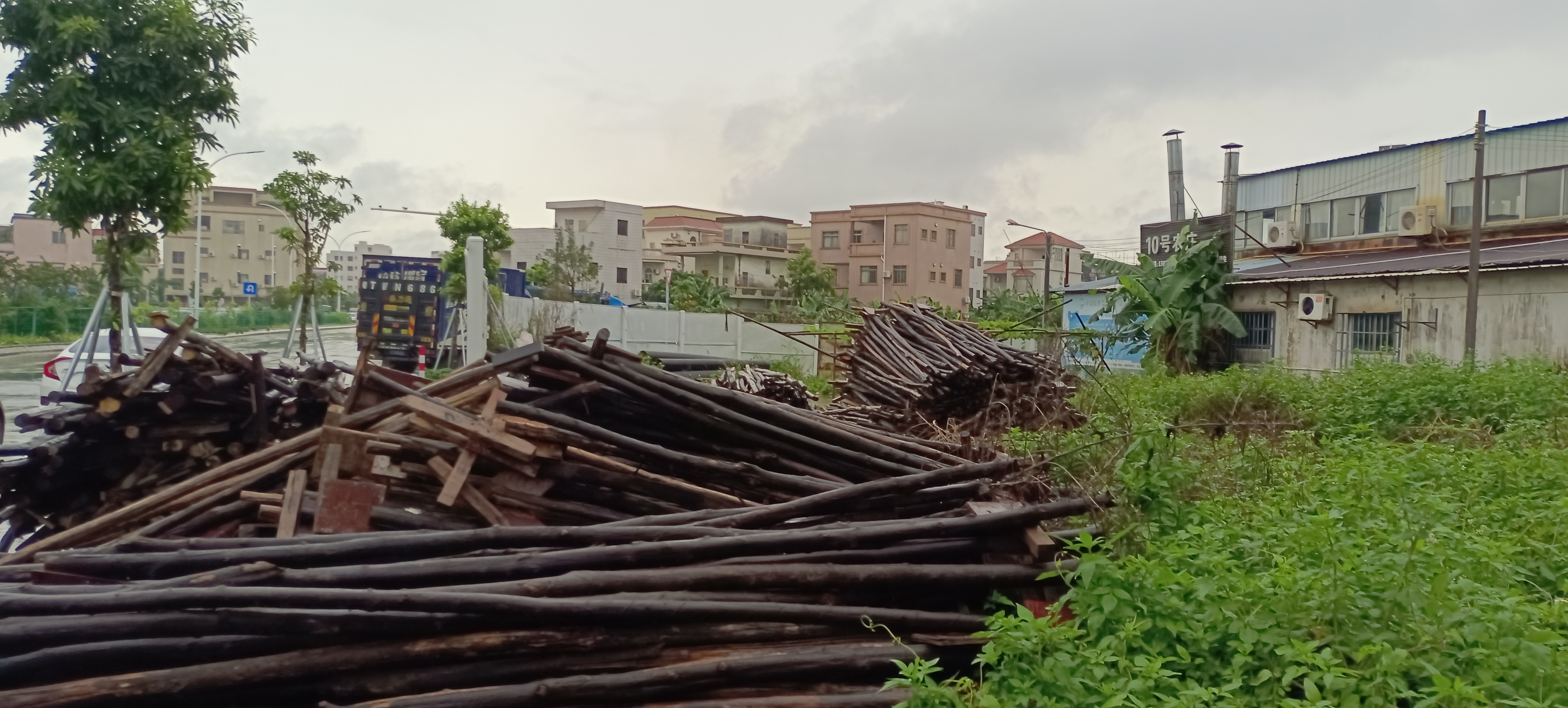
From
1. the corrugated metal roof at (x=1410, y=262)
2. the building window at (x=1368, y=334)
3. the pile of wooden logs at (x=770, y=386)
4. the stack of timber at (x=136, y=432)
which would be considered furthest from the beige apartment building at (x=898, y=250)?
the stack of timber at (x=136, y=432)

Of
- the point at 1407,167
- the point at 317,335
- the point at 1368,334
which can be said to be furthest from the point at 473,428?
the point at 1407,167

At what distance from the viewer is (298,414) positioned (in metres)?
6.69

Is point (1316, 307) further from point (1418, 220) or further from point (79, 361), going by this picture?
point (79, 361)

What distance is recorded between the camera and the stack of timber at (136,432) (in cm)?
588

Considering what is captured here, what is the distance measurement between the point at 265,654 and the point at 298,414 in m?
3.38

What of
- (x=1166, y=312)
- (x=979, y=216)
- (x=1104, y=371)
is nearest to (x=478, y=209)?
(x=1166, y=312)

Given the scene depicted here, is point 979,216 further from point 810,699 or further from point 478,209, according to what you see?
point 810,699

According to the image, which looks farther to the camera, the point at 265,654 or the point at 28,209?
the point at 28,209

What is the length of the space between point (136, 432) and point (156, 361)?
0.44 metres

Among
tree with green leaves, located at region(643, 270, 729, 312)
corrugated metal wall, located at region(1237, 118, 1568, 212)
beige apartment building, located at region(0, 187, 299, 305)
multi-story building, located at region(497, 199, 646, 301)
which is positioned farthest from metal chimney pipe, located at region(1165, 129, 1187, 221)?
beige apartment building, located at region(0, 187, 299, 305)

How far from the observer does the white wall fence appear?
21.1 m

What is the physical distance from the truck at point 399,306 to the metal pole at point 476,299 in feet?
32.0

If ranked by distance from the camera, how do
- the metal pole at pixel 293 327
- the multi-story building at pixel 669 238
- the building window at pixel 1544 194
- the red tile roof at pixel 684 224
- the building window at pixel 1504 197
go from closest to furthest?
the metal pole at pixel 293 327 < the building window at pixel 1544 194 < the building window at pixel 1504 197 < the multi-story building at pixel 669 238 < the red tile roof at pixel 684 224

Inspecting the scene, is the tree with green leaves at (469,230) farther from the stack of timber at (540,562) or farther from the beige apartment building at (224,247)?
the beige apartment building at (224,247)
